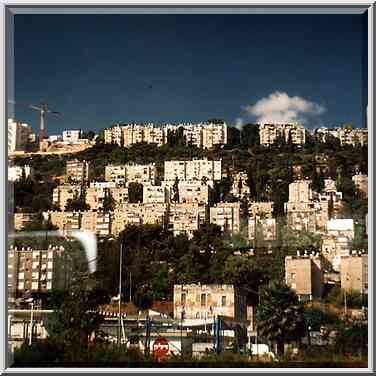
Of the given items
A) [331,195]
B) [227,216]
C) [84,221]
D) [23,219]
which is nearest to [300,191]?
[331,195]

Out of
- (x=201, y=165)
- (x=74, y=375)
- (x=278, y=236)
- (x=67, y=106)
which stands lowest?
(x=74, y=375)

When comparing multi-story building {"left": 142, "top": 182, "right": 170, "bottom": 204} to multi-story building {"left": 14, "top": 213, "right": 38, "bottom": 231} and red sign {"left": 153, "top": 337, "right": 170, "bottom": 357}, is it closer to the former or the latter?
multi-story building {"left": 14, "top": 213, "right": 38, "bottom": 231}

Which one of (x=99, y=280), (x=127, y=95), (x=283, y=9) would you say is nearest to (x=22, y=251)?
(x=99, y=280)

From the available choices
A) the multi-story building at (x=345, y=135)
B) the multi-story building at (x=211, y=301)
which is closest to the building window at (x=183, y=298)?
the multi-story building at (x=211, y=301)

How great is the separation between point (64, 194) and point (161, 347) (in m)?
1.75

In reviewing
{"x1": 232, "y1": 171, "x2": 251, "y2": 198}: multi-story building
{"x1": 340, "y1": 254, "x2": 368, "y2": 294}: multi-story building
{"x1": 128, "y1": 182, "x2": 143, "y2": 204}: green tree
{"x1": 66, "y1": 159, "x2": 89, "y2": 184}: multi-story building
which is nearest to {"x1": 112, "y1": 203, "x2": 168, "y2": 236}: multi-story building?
{"x1": 128, "y1": 182, "x2": 143, "y2": 204}: green tree

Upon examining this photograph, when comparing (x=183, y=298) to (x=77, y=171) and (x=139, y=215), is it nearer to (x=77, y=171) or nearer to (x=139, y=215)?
(x=139, y=215)

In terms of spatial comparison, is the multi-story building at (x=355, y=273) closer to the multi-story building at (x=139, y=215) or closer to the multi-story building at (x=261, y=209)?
the multi-story building at (x=261, y=209)

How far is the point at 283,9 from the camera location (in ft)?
22.5

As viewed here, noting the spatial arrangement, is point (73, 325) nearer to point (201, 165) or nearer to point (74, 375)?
point (74, 375)

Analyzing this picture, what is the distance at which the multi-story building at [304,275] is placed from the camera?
24.6 feet

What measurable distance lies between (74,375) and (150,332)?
3.03 feet

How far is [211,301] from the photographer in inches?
297

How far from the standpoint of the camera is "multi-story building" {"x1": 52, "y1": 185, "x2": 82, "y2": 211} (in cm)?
761
